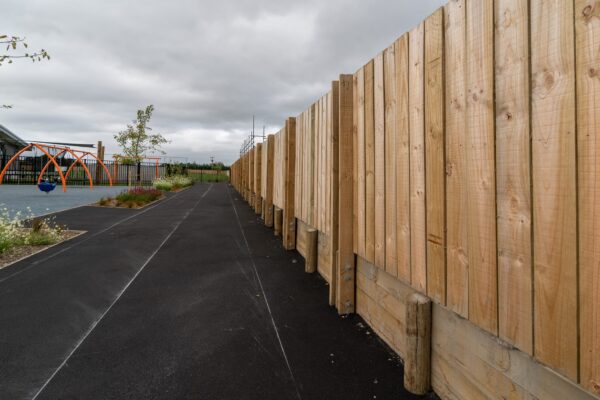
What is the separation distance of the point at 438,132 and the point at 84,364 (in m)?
2.88

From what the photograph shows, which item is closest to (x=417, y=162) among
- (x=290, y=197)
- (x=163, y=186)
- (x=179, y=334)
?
(x=179, y=334)

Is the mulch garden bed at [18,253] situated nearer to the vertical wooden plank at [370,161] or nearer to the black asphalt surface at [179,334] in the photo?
the black asphalt surface at [179,334]

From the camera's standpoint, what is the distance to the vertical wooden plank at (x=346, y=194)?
2.99m

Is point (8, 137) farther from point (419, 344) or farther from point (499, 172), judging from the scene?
point (499, 172)

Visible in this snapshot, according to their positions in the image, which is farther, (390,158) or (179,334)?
(179,334)

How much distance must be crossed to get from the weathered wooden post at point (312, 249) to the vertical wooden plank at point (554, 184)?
3.12m

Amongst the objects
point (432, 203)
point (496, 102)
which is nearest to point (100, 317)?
point (432, 203)

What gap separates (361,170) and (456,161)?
1205mm

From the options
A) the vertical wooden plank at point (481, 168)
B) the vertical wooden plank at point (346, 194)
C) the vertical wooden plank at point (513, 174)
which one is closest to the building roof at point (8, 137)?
the vertical wooden plank at point (346, 194)

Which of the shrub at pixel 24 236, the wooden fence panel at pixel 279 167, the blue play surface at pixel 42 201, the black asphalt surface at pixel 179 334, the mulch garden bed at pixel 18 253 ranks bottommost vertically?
the black asphalt surface at pixel 179 334

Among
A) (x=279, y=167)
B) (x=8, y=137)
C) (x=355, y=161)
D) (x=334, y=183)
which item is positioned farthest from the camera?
(x=8, y=137)

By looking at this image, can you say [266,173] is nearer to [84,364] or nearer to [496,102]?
[84,364]

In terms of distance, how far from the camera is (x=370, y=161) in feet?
8.61

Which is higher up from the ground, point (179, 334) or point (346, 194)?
point (346, 194)
